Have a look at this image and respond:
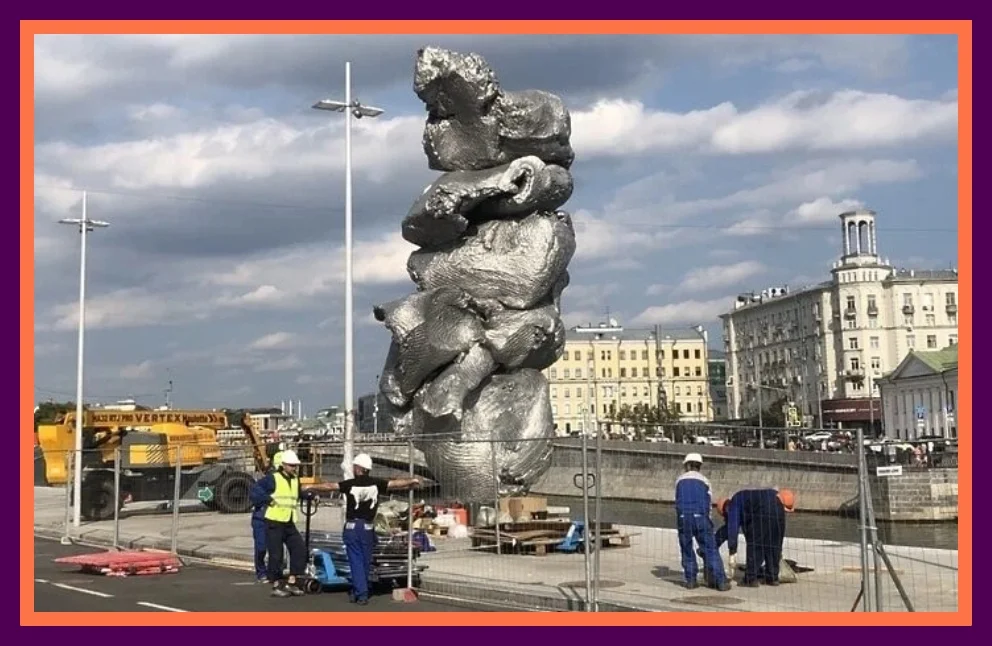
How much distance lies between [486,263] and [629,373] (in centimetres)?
11321

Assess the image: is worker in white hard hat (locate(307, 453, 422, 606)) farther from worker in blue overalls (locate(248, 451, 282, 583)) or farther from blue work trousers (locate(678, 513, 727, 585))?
blue work trousers (locate(678, 513, 727, 585))

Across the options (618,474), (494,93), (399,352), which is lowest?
(618,474)

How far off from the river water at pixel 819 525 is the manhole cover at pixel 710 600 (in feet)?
14.9

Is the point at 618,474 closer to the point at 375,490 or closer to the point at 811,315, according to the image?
the point at 375,490

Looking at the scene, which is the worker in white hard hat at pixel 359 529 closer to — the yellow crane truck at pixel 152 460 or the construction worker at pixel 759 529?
the construction worker at pixel 759 529

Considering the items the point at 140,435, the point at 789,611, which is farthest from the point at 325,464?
the point at 789,611

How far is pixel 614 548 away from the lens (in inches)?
716

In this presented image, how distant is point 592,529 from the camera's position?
18625 millimetres

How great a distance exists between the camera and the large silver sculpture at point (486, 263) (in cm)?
2462

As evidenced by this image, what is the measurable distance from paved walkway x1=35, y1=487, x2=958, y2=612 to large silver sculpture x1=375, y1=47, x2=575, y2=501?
13.5ft

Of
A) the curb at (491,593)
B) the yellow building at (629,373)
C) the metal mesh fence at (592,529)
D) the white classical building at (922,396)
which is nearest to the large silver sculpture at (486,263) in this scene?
the metal mesh fence at (592,529)

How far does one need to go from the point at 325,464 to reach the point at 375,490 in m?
19.0

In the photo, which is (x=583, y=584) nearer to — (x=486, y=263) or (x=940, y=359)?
(x=486, y=263)

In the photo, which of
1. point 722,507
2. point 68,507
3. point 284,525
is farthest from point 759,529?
point 68,507
